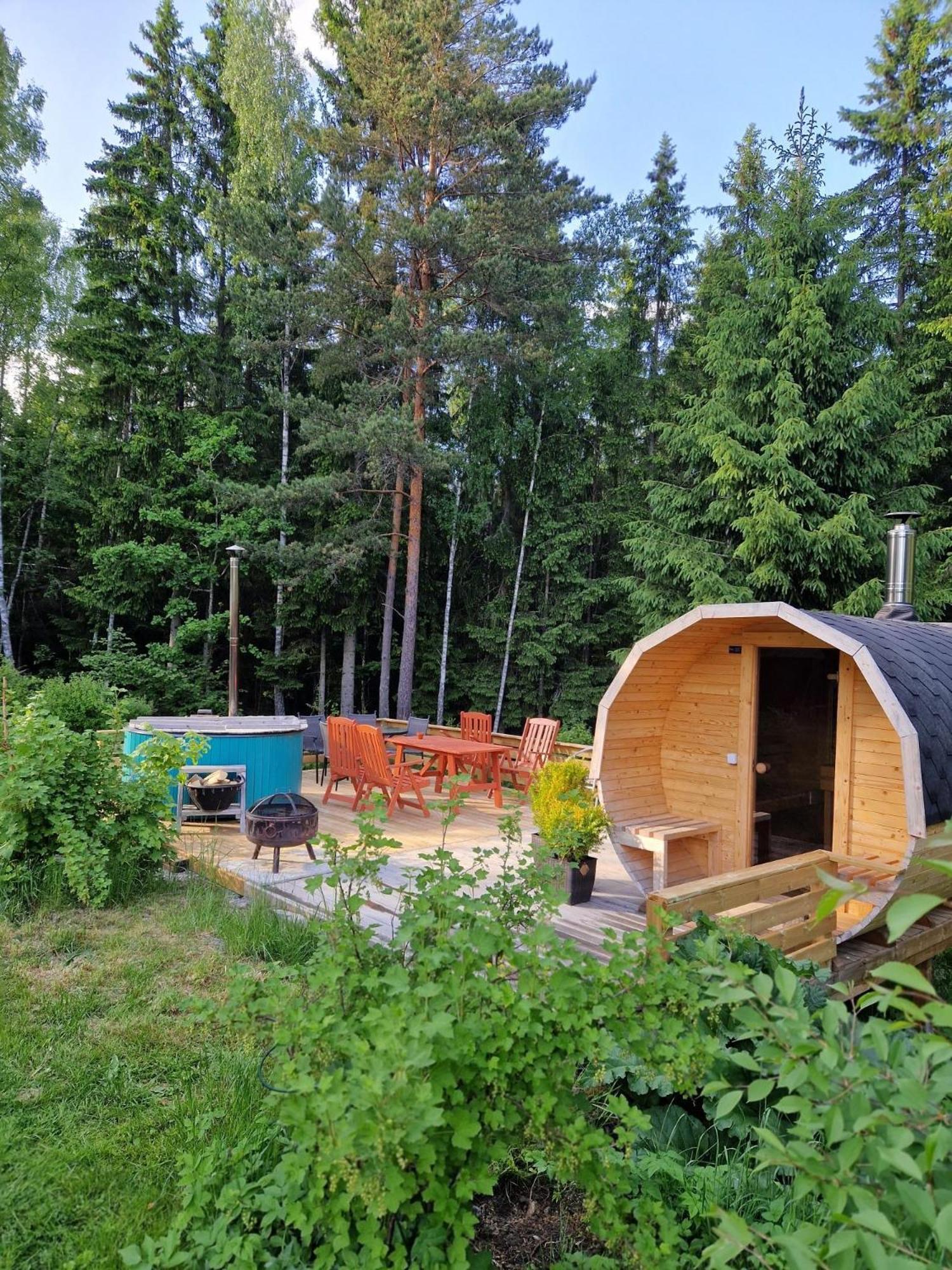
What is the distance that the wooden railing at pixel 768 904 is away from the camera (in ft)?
11.6

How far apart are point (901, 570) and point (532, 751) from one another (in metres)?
4.09

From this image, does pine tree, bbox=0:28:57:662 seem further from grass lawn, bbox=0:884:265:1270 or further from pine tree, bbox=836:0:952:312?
pine tree, bbox=836:0:952:312

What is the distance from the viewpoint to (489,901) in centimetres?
180

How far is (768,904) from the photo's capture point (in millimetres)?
3838

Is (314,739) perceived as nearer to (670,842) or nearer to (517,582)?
(670,842)

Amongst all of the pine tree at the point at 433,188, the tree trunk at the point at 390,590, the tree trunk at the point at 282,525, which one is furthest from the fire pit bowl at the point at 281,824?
the tree trunk at the point at 282,525

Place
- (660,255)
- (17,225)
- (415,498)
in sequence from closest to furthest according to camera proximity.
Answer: (17,225), (415,498), (660,255)

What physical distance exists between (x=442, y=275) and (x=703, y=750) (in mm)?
9970

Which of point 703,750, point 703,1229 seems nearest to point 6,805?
point 703,1229

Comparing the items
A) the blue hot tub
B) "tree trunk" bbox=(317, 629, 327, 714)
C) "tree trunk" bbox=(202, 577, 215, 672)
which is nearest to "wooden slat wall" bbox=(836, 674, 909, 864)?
the blue hot tub

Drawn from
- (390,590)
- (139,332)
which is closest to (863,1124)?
(390,590)

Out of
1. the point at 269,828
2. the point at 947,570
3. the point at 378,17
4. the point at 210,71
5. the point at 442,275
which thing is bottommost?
the point at 269,828

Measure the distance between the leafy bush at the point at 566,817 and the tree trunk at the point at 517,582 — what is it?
9.06 meters

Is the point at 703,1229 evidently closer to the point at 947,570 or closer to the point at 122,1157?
the point at 122,1157
